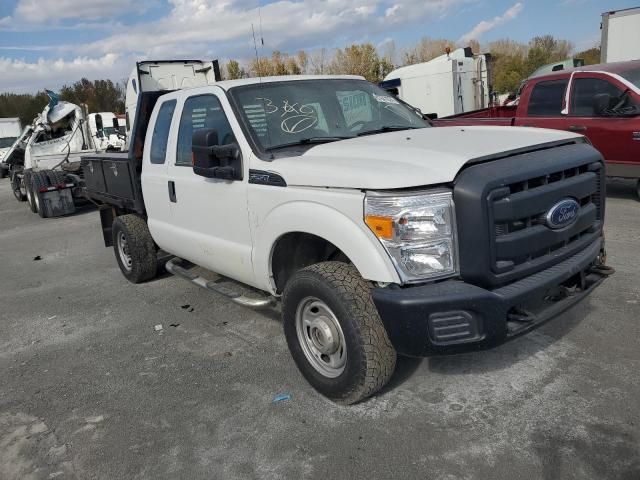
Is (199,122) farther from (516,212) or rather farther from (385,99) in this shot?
(516,212)

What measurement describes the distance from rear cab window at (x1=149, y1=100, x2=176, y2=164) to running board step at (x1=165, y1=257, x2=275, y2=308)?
1089mm

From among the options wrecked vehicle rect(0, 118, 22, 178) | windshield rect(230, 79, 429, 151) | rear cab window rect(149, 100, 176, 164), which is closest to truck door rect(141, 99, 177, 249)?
rear cab window rect(149, 100, 176, 164)

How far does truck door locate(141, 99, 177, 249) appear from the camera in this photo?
202 inches

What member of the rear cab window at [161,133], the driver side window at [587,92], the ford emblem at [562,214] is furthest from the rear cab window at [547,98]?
the rear cab window at [161,133]

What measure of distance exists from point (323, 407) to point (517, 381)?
1250 millimetres

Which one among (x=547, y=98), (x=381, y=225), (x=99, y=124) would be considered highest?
(x=99, y=124)

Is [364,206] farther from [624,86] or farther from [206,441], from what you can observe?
[624,86]

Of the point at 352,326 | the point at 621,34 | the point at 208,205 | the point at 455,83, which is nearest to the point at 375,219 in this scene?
the point at 352,326

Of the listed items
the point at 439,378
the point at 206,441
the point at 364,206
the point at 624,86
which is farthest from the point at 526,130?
the point at 624,86

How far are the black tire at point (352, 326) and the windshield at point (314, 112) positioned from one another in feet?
3.69

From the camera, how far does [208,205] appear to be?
4.43m

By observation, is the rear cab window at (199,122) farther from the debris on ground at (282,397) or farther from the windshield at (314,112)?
the debris on ground at (282,397)

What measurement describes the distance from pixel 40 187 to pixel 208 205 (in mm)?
10328

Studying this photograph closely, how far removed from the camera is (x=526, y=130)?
12.3ft
